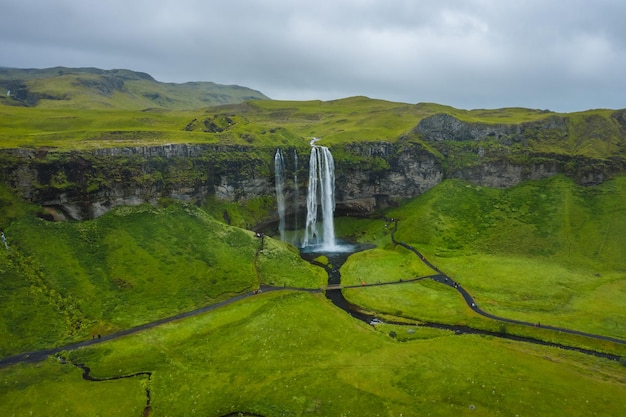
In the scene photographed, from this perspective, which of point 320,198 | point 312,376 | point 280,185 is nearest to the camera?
point 312,376

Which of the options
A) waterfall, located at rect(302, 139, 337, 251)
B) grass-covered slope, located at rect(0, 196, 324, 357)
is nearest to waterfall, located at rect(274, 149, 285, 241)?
waterfall, located at rect(302, 139, 337, 251)

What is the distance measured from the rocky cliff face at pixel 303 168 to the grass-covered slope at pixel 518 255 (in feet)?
17.8

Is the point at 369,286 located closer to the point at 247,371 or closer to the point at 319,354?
the point at 319,354

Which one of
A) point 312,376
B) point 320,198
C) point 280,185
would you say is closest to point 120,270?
point 312,376

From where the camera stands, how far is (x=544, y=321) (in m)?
59.8

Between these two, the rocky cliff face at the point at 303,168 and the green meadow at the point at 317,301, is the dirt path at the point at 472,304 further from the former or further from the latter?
the rocky cliff face at the point at 303,168

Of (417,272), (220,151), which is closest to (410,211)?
(417,272)

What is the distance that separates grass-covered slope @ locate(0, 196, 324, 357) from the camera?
177 ft

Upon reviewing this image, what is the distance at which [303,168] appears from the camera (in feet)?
363

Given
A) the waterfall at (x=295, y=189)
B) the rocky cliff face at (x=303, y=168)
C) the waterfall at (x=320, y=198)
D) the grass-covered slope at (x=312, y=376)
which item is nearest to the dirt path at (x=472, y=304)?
the grass-covered slope at (x=312, y=376)

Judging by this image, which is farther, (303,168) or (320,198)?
(320,198)

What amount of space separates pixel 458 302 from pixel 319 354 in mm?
30559

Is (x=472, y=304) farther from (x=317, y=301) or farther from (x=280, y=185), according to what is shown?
(x=280, y=185)

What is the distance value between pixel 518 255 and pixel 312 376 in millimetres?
63823
